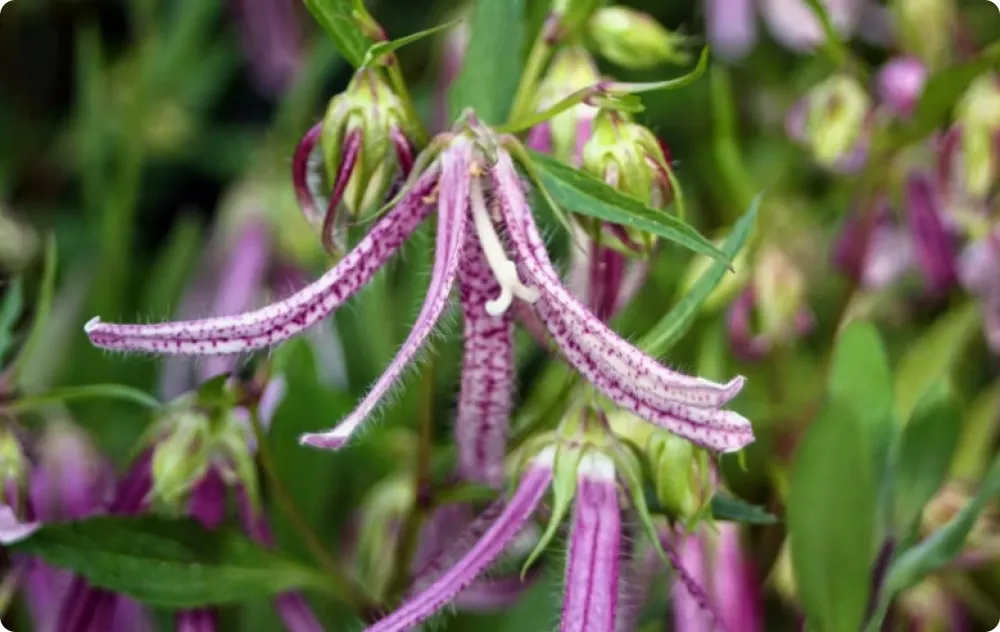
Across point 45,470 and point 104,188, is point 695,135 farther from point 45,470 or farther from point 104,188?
point 45,470

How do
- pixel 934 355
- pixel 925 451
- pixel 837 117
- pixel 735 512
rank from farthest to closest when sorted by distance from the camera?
1. pixel 934 355
2. pixel 837 117
3. pixel 925 451
4. pixel 735 512

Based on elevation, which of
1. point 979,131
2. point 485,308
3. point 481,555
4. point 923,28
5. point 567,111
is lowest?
point 481,555

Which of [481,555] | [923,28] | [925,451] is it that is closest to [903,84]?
[923,28]

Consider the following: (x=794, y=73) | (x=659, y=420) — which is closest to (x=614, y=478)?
(x=659, y=420)

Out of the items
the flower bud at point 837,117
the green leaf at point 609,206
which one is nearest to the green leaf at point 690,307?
the green leaf at point 609,206

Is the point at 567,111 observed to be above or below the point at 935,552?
above

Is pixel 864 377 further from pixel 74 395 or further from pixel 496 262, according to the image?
pixel 74 395
